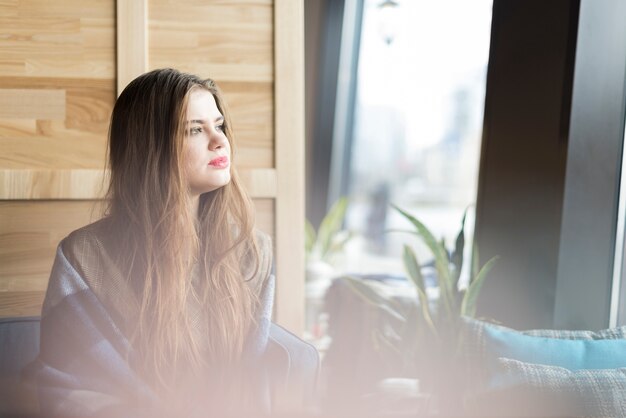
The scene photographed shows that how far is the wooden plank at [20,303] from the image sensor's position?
179cm

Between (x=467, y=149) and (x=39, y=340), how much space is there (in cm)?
317

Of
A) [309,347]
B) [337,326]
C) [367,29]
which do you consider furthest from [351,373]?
[367,29]

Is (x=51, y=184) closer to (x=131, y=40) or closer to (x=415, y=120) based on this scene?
(x=131, y=40)

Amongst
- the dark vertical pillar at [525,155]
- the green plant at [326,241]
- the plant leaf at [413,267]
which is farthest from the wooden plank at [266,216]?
the green plant at [326,241]

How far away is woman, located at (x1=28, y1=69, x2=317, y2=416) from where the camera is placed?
1.53 m

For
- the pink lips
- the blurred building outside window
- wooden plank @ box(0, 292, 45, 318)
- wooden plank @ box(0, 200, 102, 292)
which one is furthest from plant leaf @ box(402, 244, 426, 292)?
the blurred building outside window

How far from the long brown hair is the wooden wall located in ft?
0.78

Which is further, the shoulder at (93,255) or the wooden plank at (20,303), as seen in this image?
the wooden plank at (20,303)

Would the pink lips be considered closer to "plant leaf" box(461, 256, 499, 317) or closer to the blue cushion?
the blue cushion

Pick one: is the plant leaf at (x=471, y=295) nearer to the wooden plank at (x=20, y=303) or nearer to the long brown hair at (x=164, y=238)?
the long brown hair at (x=164, y=238)

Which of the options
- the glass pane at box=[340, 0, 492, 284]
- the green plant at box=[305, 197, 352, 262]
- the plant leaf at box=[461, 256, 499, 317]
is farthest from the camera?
the glass pane at box=[340, 0, 492, 284]

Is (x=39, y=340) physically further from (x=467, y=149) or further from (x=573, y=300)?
(x=467, y=149)

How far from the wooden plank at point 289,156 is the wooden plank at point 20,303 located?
1.93ft

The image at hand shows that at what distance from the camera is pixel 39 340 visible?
170 centimetres
